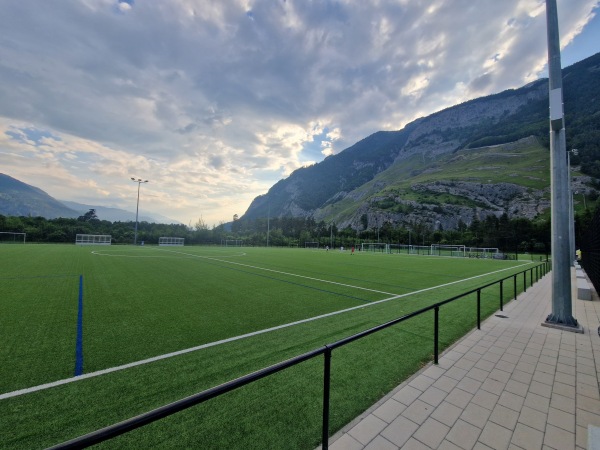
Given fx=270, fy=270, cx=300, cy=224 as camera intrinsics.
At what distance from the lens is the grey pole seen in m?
5.96

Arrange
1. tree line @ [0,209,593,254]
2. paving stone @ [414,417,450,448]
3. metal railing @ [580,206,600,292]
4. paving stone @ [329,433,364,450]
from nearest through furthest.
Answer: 1. paving stone @ [329,433,364,450]
2. paving stone @ [414,417,450,448]
3. metal railing @ [580,206,600,292]
4. tree line @ [0,209,593,254]

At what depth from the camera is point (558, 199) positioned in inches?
239

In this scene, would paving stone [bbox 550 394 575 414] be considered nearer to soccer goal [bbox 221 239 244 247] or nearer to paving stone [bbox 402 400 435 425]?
paving stone [bbox 402 400 435 425]

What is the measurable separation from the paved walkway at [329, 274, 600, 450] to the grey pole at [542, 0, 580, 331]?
0.93 metres

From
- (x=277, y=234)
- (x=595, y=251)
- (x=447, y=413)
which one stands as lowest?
(x=447, y=413)

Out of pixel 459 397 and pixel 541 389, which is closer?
pixel 459 397

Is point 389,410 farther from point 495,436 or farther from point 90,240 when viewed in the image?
point 90,240

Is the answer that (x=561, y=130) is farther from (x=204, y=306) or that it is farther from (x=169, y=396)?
(x=204, y=306)

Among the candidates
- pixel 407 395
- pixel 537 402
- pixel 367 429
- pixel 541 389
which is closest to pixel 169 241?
pixel 407 395

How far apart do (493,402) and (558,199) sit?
521 cm

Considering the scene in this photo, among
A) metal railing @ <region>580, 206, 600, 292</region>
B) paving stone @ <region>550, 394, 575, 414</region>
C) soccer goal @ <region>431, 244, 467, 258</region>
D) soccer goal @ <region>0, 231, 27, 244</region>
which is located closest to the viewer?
paving stone @ <region>550, 394, 575, 414</region>

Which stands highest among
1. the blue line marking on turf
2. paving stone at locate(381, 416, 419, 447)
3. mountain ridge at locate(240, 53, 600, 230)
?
mountain ridge at locate(240, 53, 600, 230)

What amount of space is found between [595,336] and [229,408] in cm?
755

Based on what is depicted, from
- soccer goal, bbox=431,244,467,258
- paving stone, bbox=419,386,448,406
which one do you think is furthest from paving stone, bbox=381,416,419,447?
soccer goal, bbox=431,244,467,258
